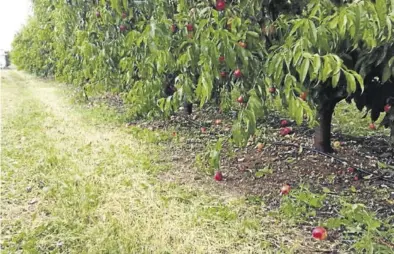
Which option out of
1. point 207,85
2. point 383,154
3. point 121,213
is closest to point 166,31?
point 207,85

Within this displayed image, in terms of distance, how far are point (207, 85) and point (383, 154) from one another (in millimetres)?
1916

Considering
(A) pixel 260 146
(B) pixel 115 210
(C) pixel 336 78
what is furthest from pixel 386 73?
(B) pixel 115 210

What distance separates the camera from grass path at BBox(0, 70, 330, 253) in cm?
177

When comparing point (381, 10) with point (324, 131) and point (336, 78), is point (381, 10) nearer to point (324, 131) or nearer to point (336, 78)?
point (336, 78)

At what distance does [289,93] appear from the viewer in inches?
61.2

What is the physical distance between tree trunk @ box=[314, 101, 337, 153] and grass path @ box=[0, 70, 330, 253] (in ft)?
3.14

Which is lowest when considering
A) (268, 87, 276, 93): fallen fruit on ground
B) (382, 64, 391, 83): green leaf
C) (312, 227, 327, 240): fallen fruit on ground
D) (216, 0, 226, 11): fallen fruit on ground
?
(312, 227, 327, 240): fallen fruit on ground

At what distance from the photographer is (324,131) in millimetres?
2830

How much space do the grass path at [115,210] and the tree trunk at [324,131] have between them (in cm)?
96

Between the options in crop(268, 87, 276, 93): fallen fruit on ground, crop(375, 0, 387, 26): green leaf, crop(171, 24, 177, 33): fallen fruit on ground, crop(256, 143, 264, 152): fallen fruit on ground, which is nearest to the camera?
crop(375, 0, 387, 26): green leaf

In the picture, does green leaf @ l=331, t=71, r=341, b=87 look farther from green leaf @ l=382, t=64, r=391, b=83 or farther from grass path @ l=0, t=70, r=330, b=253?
grass path @ l=0, t=70, r=330, b=253

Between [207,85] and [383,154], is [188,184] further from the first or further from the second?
[383,154]

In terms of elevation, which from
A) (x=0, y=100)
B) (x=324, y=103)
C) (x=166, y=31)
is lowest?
(x=0, y=100)

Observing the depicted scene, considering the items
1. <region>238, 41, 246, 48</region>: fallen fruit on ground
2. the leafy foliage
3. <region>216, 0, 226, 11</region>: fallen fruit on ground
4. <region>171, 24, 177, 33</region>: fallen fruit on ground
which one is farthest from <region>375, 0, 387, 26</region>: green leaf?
<region>171, 24, 177, 33</region>: fallen fruit on ground
